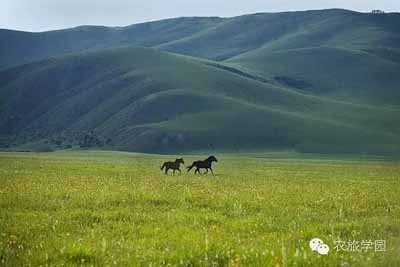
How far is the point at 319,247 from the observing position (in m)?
11.1

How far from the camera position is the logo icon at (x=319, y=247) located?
10.8 metres

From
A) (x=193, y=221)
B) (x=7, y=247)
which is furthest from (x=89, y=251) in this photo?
(x=193, y=221)

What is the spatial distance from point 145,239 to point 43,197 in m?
8.79

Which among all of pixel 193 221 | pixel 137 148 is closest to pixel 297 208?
pixel 193 221

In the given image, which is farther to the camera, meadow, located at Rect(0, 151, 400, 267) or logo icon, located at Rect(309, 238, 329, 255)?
logo icon, located at Rect(309, 238, 329, 255)

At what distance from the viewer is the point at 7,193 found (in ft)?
69.2

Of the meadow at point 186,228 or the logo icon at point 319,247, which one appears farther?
the logo icon at point 319,247

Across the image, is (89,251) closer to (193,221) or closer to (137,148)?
(193,221)

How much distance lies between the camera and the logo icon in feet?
35.4

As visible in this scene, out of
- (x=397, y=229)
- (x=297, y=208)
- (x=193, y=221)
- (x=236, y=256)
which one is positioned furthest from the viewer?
(x=297, y=208)

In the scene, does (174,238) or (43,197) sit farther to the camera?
(43,197)

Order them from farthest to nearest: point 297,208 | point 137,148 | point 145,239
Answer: point 137,148 < point 297,208 < point 145,239

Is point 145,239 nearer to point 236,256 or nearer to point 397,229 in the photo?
point 236,256

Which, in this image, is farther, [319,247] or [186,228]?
[186,228]
